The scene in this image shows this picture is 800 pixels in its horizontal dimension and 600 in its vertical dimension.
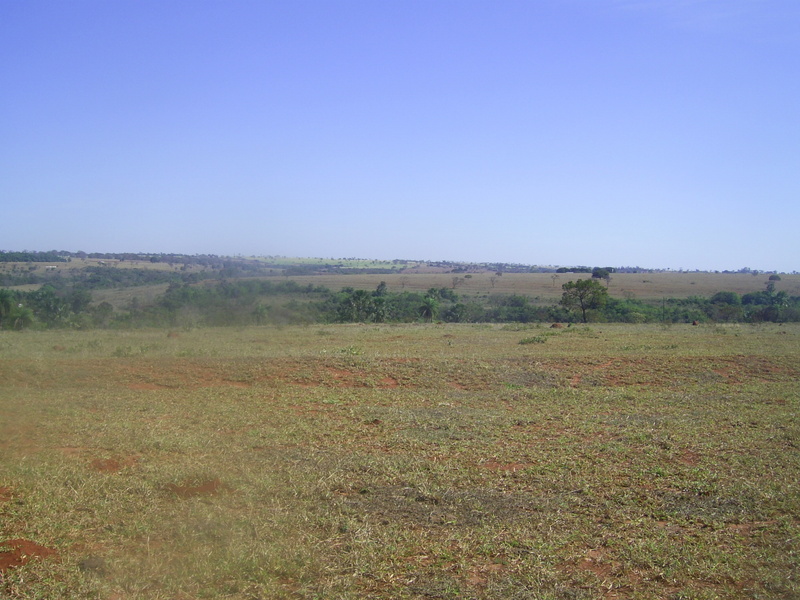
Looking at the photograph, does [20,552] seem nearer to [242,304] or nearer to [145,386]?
[145,386]

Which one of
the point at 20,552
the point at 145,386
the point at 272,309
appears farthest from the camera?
the point at 272,309

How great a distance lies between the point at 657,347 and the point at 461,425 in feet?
40.6

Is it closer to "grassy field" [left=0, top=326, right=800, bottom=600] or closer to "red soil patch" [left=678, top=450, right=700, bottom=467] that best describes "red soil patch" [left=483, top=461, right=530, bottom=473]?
"grassy field" [left=0, top=326, right=800, bottom=600]

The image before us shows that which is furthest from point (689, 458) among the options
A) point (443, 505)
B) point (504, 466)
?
point (443, 505)

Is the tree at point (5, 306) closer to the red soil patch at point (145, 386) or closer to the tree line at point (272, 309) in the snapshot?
the tree line at point (272, 309)

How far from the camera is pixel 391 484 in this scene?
→ 7070 mm

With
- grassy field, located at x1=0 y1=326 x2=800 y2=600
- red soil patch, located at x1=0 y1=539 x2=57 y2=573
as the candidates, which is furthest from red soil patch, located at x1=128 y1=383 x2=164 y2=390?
red soil patch, located at x1=0 y1=539 x2=57 y2=573

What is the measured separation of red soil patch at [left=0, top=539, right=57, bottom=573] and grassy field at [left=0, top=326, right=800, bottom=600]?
22 millimetres

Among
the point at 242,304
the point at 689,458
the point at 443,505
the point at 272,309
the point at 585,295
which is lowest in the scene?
the point at 443,505

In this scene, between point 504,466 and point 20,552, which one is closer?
point 20,552

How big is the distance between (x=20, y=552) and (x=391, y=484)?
12.0 feet

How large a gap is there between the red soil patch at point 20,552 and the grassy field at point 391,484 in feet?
0.07

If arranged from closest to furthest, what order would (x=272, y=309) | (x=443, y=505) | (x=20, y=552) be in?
1. (x=20, y=552)
2. (x=443, y=505)
3. (x=272, y=309)

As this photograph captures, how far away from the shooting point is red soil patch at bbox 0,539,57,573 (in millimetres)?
4862
